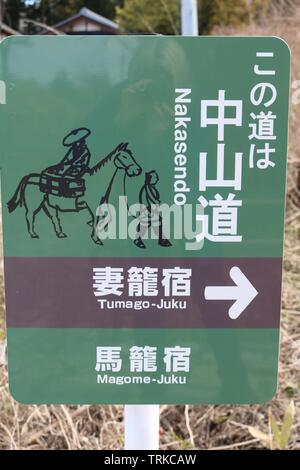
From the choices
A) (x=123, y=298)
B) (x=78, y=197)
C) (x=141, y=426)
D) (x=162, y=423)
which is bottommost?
(x=162, y=423)

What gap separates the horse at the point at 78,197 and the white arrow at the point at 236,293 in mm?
295

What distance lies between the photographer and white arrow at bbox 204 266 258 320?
1145 mm

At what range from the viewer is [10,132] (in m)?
1.10

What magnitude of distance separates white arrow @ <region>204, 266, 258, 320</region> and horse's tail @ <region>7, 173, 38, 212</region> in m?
0.47

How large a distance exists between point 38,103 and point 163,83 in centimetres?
28

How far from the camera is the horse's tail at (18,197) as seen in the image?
1107mm

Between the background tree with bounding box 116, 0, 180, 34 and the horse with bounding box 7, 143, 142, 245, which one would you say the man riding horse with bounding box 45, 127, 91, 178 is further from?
the background tree with bounding box 116, 0, 180, 34

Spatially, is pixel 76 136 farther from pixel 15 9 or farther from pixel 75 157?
pixel 15 9

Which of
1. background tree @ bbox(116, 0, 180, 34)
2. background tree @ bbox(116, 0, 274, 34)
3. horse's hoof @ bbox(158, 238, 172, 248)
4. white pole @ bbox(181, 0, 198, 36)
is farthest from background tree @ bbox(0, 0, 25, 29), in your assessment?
horse's hoof @ bbox(158, 238, 172, 248)

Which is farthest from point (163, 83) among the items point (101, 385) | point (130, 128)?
point (101, 385)

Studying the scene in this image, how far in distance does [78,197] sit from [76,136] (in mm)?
135

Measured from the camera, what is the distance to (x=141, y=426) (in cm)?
121

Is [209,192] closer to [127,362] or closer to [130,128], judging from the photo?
[130,128]

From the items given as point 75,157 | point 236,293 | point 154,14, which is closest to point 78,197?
point 75,157
